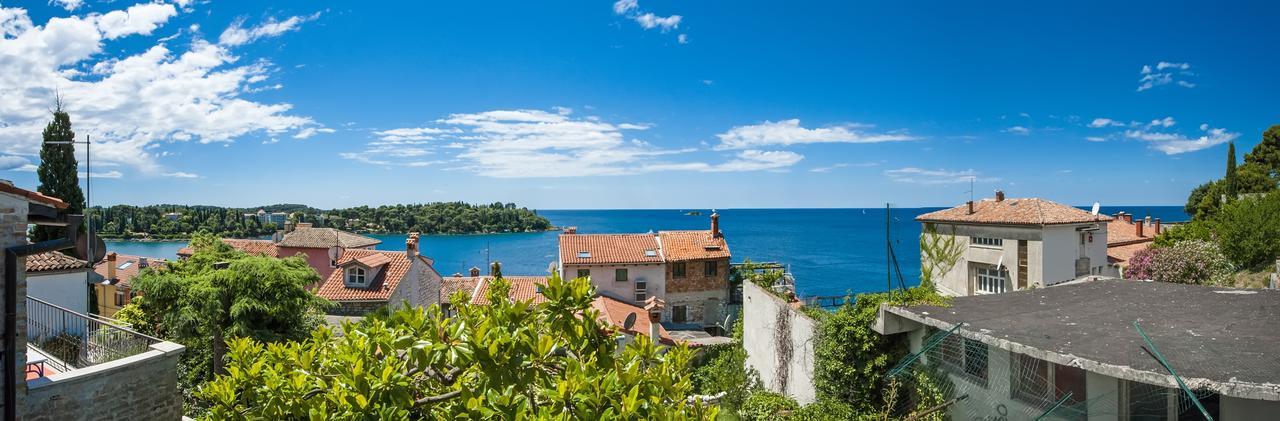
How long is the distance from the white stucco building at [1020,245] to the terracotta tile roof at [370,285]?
24149 mm

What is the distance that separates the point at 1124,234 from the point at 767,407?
38.4 metres

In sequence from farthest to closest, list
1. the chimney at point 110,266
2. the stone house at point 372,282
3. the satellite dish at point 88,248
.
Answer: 1. the chimney at point 110,266
2. the stone house at point 372,282
3. the satellite dish at point 88,248

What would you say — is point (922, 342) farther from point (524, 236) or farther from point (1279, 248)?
point (524, 236)

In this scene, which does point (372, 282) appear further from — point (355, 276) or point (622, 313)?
point (622, 313)

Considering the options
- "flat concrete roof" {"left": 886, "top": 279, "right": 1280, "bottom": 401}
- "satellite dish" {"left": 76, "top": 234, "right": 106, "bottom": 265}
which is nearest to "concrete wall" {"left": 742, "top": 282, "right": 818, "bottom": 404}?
"flat concrete roof" {"left": 886, "top": 279, "right": 1280, "bottom": 401}

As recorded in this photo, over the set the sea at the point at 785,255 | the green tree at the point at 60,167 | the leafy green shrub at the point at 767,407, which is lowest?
the sea at the point at 785,255

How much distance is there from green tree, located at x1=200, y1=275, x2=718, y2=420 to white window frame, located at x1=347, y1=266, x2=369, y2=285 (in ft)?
78.5

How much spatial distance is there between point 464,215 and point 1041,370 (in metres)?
173

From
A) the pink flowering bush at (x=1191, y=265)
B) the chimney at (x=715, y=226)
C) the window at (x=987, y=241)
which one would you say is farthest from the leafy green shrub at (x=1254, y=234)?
the chimney at (x=715, y=226)

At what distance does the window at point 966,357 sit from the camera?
9.77m

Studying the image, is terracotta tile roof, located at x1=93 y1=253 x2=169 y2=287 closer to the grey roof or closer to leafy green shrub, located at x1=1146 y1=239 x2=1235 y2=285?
the grey roof

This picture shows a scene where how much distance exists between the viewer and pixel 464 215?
172250 millimetres

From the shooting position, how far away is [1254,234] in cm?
2167

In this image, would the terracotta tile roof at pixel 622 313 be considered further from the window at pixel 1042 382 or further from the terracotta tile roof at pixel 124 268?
the terracotta tile roof at pixel 124 268
